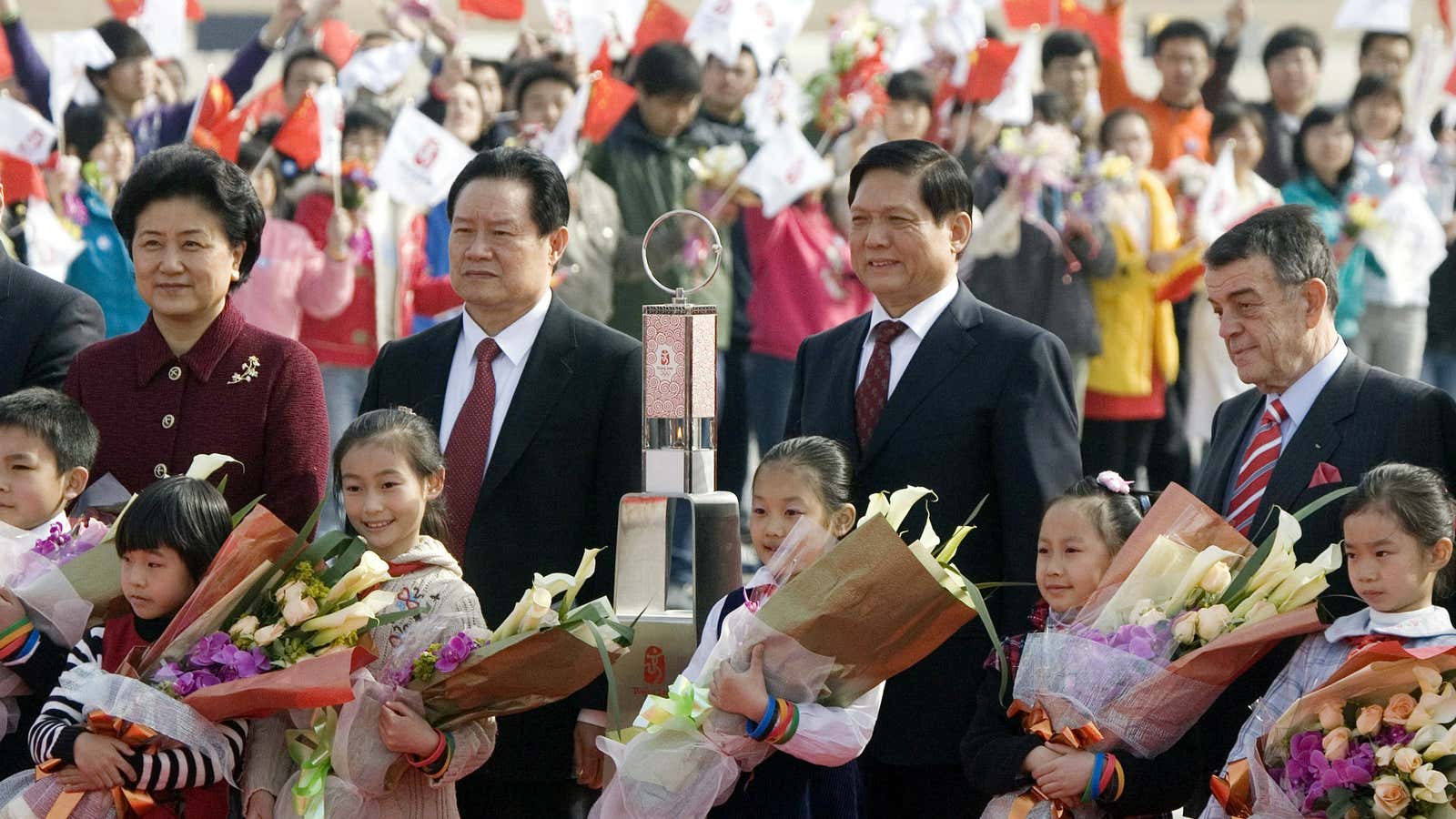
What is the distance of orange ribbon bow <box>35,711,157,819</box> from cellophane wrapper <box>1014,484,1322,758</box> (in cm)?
190

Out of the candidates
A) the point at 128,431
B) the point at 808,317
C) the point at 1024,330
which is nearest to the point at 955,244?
the point at 1024,330

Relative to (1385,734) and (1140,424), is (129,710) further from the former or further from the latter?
(1140,424)

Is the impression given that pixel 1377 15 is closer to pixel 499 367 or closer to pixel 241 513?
pixel 499 367

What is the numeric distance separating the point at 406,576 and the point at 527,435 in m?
0.53

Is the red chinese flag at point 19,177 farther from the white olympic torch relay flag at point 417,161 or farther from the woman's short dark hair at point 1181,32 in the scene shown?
the woman's short dark hair at point 1181,32

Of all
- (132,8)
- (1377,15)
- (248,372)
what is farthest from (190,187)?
(1377,15)

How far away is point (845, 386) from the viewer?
534cm

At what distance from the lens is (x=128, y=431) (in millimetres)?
5141

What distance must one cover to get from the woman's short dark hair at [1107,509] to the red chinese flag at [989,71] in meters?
6.56

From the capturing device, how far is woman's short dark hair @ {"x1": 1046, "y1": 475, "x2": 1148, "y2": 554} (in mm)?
4758

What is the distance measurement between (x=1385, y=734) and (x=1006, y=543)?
1158mm

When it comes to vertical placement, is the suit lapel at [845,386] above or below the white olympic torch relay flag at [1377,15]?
below

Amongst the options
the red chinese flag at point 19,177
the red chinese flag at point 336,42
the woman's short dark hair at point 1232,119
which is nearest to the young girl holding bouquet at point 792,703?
the red chinese flag at point 19,177

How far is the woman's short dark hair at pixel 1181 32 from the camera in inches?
444
